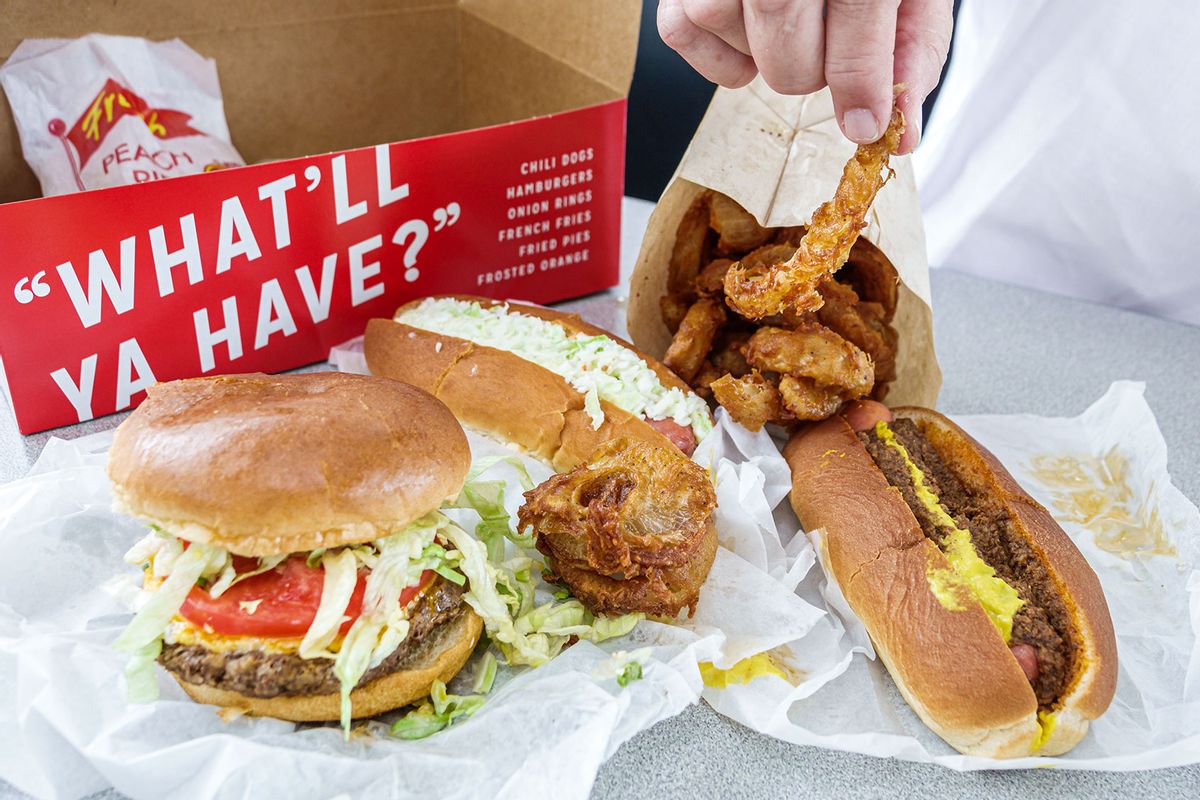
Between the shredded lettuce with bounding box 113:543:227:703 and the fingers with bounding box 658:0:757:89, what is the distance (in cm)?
135

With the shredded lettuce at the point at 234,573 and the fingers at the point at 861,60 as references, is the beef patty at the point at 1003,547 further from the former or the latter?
the shredded lettuce at the point at 234,573

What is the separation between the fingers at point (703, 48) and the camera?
1.94 m

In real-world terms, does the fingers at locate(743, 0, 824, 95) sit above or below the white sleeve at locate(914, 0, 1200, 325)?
above

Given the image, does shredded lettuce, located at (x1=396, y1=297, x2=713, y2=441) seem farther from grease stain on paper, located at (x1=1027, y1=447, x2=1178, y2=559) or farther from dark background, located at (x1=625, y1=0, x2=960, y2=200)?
dark background, located at (x1=625, y1=0, x2=960, y2=200)

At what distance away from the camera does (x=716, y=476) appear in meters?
2.12

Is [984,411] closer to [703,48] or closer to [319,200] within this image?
[703,48]

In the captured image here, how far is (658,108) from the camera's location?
426 cm

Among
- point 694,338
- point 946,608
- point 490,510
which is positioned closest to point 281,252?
point 490,510

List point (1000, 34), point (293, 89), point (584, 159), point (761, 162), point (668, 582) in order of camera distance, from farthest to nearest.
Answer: point (293, 89) < point (1000, 34) < point (584, 159) < point (761, 162) < point (668, 582)

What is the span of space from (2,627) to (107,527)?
0.30 meters

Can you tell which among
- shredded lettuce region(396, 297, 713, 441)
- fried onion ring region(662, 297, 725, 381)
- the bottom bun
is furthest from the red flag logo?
the bottom bun

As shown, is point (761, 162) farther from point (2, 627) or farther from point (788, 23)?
point (2, 627)

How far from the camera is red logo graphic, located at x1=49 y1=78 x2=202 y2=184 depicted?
9.37 ft

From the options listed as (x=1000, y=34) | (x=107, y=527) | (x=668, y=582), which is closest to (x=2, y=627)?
(x=107, y=527)
